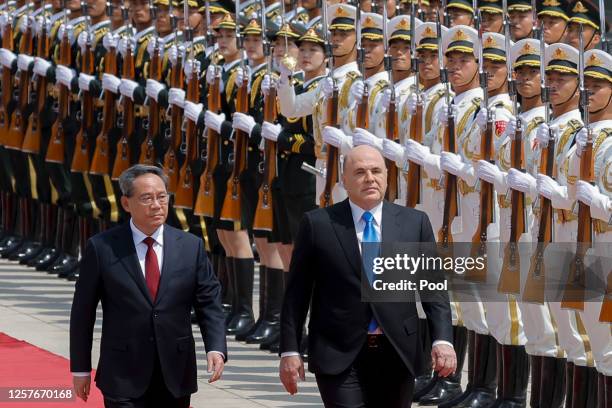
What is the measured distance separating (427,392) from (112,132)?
533 cm

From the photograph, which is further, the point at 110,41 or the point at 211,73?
the point at 110,41

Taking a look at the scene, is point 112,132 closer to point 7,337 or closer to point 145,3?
point 145,3

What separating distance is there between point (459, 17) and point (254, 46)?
157cm

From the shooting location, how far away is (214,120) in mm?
13641

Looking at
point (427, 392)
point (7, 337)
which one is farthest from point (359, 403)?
point (7, 337)

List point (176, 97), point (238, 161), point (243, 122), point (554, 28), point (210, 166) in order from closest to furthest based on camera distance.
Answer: point (554, 28)
point (243, 122)
point (238, 161)
point (210, 166)
point (176, 97)

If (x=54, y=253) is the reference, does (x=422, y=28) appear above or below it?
above

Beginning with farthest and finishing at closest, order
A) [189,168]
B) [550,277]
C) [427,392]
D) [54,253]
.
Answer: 1. [54,253]
2. [189,168]
3. [427,392]
4. [550,277]

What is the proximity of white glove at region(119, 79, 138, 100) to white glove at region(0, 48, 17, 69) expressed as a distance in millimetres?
2253

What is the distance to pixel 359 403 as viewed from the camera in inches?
302

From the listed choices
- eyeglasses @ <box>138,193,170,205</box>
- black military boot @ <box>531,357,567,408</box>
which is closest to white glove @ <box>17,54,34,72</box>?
black military boot @ <box>531,357,567,408</box>

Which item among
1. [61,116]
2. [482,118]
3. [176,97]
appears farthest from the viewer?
[61,116]

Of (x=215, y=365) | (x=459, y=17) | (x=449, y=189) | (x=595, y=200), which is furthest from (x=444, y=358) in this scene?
(x=459, y=17)

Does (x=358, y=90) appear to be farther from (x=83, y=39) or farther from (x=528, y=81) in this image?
(x=83, y=39)
